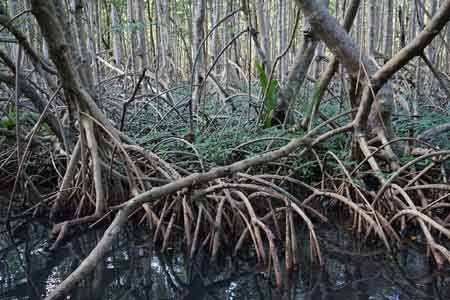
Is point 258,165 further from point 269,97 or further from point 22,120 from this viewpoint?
point 22,120

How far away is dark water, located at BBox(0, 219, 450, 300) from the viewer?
5.98 feet

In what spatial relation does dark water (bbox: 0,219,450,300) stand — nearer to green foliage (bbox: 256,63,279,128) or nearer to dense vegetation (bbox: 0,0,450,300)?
dense vegetation (bbox: 0,0,450,300)

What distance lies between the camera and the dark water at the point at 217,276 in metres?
1.82

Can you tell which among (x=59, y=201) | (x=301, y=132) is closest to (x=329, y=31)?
(x=301, y=132)

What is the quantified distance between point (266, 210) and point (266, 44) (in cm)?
188

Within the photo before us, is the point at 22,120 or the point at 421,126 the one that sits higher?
the point at 22,120


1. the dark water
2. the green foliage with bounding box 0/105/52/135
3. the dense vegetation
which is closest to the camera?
the dark water

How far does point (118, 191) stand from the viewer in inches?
109

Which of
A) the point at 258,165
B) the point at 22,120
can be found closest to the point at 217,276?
the point at 258,165

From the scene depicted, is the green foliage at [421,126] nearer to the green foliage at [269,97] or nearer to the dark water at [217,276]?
the green foliage at [269,97]

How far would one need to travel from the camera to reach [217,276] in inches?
79.6

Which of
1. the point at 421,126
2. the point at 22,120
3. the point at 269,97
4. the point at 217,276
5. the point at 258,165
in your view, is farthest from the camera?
the point at 22,120

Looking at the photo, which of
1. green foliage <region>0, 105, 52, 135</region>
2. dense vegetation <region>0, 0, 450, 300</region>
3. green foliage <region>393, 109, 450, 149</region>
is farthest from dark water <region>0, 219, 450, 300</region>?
green foliage <region>0, 105, 52, 135</region>

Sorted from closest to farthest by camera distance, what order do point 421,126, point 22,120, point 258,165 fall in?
point 258,165, point 421,126, point 22,120
